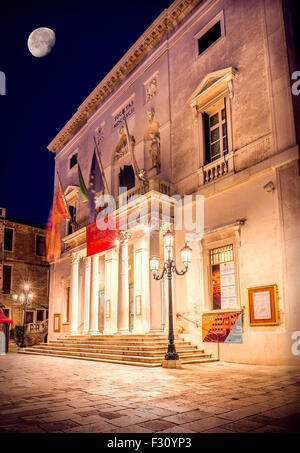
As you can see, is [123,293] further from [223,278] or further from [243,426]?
[243,426]

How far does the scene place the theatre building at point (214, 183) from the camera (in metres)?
11.4

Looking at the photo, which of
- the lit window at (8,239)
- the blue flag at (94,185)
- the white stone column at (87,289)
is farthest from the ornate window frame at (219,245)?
the lit window at (8,239)

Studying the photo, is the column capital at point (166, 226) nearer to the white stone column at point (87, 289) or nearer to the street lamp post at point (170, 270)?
the street lamp post at point (170, 270)

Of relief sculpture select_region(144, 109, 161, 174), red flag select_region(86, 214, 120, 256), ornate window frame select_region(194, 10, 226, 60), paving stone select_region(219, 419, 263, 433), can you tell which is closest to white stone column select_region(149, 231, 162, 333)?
red flag select_region(86, 214, 120, 256)

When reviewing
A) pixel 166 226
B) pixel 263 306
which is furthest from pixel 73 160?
pixel 263 306

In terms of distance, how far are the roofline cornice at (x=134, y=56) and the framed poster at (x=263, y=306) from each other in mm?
13284

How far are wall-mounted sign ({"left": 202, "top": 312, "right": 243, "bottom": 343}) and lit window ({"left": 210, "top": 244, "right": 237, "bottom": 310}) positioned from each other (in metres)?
0.38

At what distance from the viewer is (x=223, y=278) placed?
43.4 ft

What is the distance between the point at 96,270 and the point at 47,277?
733 inches

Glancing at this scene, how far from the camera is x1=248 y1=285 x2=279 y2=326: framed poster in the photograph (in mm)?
11016

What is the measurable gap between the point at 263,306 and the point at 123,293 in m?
6.69
